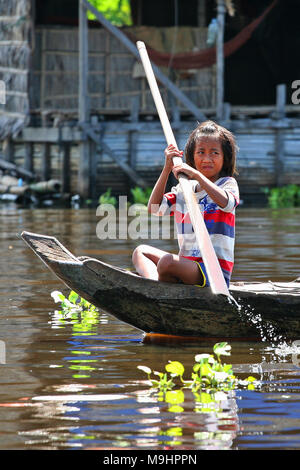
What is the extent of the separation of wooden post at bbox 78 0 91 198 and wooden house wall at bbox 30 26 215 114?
125cm

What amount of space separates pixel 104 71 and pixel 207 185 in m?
16.4

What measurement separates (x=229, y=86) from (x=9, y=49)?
5.15 meters

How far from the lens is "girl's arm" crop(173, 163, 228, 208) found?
566 cm

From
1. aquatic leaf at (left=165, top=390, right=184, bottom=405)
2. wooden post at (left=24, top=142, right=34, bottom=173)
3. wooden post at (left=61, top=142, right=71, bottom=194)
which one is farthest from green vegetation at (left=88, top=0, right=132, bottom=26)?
aquatic leaf at (left=165, top=390, right=184, bottom=405)

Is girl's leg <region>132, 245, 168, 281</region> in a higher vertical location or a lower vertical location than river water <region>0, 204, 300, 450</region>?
higher

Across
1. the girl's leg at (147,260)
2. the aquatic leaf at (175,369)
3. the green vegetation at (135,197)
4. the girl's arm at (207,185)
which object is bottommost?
the green vegetation at (135,197)

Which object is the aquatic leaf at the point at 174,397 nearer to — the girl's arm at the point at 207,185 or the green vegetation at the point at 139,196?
the girl's arm at the point at 207,185

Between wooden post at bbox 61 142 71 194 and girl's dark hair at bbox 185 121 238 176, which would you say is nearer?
girl's dark hair at bbox 185 121 238 176

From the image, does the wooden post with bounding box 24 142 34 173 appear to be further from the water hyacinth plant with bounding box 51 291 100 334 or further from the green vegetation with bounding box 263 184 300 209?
the water hyacinth plant with bounding box 51 291 100 334

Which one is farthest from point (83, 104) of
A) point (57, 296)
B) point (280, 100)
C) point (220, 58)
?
point (57, 296)

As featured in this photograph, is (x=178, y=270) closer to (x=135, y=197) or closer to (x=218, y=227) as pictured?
(x=218, y=227)

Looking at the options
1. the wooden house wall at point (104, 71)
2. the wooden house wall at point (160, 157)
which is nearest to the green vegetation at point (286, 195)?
the wooden house wall at point (160, 157)

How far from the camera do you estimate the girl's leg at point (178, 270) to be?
19.1 feet
